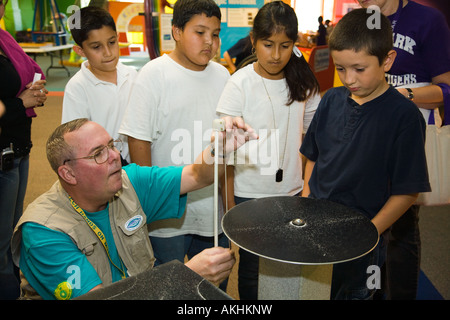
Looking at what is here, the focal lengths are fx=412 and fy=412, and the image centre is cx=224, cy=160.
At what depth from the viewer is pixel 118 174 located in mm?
1366

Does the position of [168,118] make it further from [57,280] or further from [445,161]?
[445,161]

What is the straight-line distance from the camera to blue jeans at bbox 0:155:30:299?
195 cm

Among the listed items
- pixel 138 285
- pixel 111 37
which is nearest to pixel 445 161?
pixel 138 285

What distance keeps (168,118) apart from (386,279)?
1.19 m

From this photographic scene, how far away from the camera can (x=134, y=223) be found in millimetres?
1414

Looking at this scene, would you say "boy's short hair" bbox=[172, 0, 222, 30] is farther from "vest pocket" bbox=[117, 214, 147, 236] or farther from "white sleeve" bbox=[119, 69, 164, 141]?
"vest pocket" bbox=[117, 214, 147, 236]

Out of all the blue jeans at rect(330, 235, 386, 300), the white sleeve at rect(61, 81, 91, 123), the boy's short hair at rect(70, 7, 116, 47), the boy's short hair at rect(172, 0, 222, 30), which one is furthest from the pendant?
the boy's short hair at rect(70, 7, 116, 47)

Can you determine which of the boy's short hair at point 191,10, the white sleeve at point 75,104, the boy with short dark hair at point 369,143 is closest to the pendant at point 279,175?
the boy with short dark hair at point 369,143

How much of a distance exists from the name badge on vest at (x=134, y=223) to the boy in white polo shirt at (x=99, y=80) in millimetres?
612

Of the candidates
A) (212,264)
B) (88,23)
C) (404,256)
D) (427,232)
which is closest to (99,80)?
(88,23)

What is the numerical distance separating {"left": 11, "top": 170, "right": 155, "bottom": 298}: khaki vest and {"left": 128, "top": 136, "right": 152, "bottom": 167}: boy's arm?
0.24m

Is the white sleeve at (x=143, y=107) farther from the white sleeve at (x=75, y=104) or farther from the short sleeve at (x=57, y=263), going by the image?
the short sleeve at (x=57, y=263)

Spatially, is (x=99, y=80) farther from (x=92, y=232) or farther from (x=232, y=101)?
(x=92, y=232)

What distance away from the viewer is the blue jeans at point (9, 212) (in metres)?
1.95
